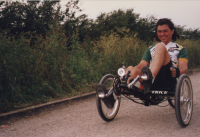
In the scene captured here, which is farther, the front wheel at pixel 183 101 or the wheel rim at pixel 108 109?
the wheel rim at pixel 108 109

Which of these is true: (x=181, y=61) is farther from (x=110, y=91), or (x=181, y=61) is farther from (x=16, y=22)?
(x=16, y=22)

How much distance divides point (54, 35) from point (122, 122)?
3726 millimetres

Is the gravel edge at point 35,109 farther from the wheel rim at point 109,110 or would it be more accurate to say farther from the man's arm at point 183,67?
the man's arm at point 183,67

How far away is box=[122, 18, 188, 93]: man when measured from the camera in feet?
12.3

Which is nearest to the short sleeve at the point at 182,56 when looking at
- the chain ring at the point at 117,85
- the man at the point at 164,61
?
the man at the point at 164,61

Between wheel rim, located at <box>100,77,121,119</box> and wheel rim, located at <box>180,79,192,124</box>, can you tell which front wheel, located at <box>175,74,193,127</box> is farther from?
wheel rim, located at <box>100,77,121,119</box>

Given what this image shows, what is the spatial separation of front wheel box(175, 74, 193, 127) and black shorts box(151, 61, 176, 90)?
7.6 inches

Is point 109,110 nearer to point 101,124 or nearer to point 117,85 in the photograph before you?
point 101,124

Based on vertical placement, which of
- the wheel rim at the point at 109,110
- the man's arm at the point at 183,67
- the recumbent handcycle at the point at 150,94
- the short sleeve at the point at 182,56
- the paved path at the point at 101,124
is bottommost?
the paved path at the point at 101,124

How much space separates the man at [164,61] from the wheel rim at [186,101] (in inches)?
7.8

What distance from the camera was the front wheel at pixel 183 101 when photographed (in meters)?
3.50

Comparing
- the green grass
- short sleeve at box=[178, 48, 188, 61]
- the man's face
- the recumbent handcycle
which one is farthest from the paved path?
the man's face

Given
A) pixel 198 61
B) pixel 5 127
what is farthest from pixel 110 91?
pixel 198 61

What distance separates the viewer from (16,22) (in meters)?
12.4
